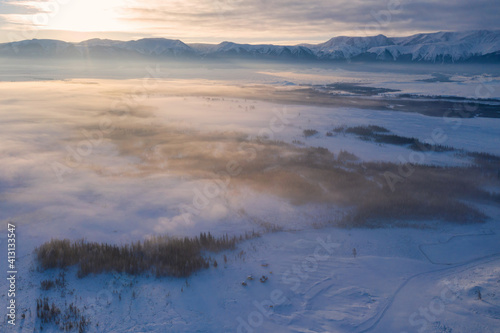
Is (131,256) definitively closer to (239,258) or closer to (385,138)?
(239,258)

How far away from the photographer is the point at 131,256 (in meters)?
7.55

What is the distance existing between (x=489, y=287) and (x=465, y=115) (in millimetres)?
28469

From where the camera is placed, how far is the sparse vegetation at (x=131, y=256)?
23.4ft

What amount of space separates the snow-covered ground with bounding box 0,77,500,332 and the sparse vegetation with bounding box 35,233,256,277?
23cm

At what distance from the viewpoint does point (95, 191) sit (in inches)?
460

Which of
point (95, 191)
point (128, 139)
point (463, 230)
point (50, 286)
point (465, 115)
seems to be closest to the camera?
point (50, 286)

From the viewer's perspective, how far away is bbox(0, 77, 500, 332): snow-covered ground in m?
6.02

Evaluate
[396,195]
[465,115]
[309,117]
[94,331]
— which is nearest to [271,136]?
[309,117]

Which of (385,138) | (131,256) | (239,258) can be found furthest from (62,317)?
(385,138)

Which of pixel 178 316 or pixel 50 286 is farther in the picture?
pixel 50 286

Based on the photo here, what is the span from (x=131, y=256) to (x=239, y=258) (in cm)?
242

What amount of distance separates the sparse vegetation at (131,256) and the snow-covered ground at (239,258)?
0.77ft

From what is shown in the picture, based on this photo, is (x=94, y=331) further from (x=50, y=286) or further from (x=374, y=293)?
(x=374, y=293)

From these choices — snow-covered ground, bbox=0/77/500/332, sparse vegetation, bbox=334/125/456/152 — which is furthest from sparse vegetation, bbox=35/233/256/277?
sparse vegetation, bbox=334/125/456/152
